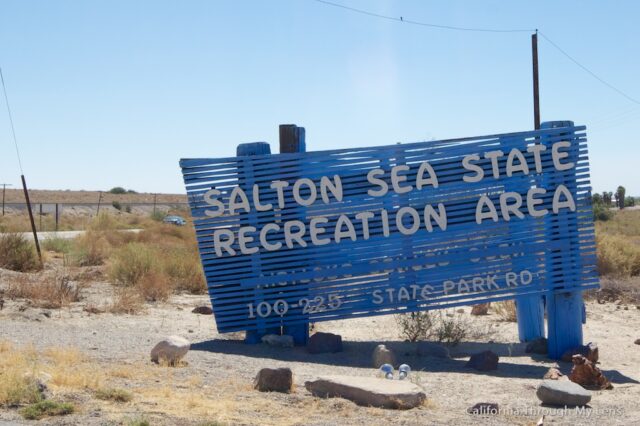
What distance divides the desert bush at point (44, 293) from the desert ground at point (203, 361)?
26 mm

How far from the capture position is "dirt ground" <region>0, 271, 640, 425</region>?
7415 mm

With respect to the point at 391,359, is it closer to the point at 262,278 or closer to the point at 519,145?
the point at 262,278

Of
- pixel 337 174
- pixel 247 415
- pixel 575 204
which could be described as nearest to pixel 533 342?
pixel 575 204

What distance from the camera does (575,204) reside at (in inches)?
467

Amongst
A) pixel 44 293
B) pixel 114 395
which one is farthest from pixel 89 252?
pixel 114 395

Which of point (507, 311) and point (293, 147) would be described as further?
point (507, 311)

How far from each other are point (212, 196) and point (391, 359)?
3.56 meters

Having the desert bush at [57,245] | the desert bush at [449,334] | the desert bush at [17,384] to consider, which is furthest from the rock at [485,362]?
the desert bush at [57,245]

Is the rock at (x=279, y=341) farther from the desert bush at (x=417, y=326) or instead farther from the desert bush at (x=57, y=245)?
the desert bush at (x=57, y=245)

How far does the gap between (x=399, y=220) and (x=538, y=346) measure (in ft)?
9.24

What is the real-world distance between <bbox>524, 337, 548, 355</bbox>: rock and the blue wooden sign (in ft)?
2.51

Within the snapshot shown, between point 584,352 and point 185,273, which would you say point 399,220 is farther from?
point 185,273

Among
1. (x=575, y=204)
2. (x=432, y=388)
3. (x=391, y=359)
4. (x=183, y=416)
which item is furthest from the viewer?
(x=575, y=204)

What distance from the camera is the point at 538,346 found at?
1216 centimetres
